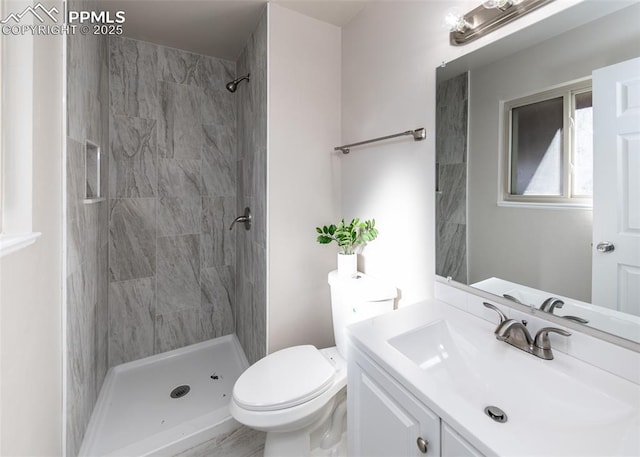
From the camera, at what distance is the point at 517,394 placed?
0.76 m

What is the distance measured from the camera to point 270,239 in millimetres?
1673

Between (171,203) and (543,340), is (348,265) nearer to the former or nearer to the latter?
(543,340)

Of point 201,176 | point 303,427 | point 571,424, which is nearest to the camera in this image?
point 571,424

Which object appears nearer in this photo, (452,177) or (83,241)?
(452,177)

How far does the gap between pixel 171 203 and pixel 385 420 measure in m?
2.07

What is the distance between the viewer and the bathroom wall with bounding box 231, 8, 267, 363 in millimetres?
1715

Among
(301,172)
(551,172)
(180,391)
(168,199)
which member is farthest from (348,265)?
(168,199)

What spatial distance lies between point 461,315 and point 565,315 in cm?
31

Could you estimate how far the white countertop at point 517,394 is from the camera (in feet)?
1.82

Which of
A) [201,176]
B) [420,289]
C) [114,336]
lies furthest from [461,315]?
[114,336]

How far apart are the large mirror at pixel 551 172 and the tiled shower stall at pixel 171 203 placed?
1.06 metres

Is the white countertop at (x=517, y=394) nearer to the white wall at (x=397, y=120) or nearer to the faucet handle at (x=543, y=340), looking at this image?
the faucet handle at (x=543, y=340)

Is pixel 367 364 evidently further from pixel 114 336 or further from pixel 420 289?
pixel 114 336

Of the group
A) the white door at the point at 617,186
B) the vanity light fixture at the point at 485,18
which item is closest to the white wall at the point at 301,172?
the vanity light fixture at the point at 485,18
